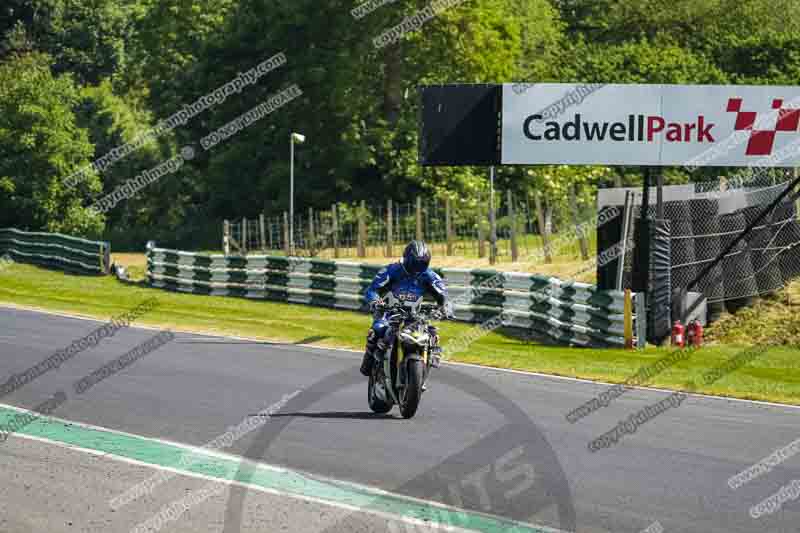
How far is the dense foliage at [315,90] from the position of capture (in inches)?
2050

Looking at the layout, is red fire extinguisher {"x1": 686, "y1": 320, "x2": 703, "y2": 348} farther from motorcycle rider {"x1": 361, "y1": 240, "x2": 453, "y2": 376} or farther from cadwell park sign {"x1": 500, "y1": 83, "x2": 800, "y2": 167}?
motorcycle rider {"x1": 361, "y1": 240, "x2": 453, "y2": 376}

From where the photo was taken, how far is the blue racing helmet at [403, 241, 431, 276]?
44.9 ft

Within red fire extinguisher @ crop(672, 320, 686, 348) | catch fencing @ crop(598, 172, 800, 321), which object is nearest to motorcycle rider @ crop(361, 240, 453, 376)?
red fire extinguisher @ crop(672, 320, 686, 348)

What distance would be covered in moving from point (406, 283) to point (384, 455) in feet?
7.98

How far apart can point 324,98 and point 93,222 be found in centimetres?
1006

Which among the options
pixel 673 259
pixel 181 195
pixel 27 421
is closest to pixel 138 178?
pixel 181 195

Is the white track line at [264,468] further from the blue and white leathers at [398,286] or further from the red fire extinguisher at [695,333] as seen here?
the red fire extinguisher at [695,333]

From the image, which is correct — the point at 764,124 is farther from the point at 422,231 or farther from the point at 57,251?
the point at 57,251

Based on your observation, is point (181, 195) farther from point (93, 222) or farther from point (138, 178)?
point (93, 222)

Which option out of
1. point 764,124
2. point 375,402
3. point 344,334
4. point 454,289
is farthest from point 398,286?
point 454,289

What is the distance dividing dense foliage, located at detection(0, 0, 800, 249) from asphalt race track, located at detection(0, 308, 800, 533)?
3353 cm

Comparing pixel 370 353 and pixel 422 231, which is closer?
pixel 370 353

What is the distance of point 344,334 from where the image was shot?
25.3 m

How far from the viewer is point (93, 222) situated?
53812 mm
